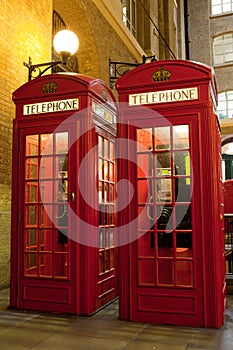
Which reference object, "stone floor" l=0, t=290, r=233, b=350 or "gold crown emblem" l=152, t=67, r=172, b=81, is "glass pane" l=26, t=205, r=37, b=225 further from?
"gold crown emblem" l=152, t=67, r=172, b=81

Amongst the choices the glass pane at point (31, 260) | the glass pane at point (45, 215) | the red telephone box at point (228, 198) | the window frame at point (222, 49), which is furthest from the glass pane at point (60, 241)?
the window frame at point (222, 49)

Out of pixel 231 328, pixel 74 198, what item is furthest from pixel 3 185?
pixel 231 328

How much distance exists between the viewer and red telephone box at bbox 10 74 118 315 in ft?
15.9

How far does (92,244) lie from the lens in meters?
4.88

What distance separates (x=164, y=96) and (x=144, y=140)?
0.56 metres

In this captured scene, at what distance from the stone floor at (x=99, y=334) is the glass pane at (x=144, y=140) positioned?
6.56 feet

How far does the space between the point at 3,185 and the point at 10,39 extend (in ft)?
8.59

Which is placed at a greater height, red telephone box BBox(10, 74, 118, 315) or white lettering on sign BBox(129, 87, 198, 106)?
white lettering on sign BBox(129, 87, 198, 106)

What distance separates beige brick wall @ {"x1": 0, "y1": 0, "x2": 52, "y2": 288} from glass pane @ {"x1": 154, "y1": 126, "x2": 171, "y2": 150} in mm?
3179

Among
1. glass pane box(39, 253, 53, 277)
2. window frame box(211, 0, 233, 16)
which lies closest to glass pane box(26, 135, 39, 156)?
glass pane box(39, 253, 53, 277)

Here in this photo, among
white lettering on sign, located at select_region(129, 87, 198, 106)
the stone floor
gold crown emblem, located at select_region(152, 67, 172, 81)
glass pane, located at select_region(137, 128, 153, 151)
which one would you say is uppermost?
gold crown emblem, located at select_region(152, 67, 172, 81)

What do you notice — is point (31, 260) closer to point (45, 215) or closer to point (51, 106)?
point (45, 215)

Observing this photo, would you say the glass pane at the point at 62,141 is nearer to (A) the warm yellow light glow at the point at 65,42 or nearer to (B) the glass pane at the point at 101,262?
(B) the glass pane at the point at 101,262

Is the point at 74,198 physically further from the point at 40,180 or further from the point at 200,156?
the point at 200,156
